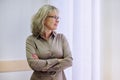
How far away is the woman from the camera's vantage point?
1869mm

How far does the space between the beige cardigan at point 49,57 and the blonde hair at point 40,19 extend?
72 mm

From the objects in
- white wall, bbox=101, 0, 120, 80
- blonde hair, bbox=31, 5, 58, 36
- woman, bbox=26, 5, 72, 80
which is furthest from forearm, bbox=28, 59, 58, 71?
white wall, bbox=101, 0, 120, 80

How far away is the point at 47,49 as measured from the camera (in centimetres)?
195

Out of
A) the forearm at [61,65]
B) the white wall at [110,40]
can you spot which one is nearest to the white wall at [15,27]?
the white wall at [110,40]

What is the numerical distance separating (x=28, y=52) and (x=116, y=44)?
1.12 meters

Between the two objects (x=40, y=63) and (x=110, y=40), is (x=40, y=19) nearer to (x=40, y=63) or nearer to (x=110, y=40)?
(x=40, y=63)

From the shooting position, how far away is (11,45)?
2.87 m

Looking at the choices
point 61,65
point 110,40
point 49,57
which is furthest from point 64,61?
point 110,40

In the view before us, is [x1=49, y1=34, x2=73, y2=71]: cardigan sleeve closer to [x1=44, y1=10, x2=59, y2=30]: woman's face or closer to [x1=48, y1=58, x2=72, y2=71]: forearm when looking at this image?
[x1=48, y1=58, x2=72, y2=71]: forearm

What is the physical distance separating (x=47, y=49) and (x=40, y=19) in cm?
32

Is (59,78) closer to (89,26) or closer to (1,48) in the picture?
(89,26)

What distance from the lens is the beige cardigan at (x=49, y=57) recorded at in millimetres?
1855

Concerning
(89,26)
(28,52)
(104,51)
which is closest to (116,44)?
(104,51)

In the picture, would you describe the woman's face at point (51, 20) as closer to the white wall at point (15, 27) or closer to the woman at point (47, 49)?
the woman at point (47, 49)
